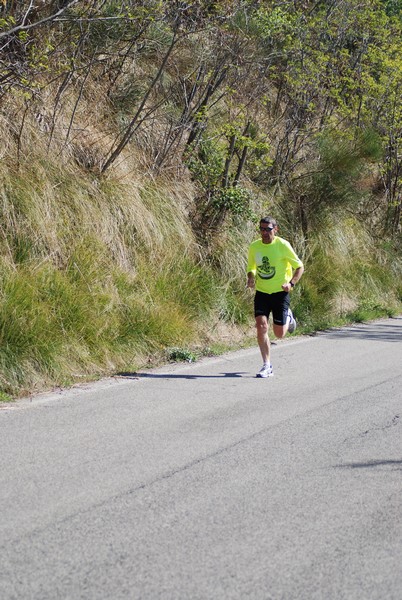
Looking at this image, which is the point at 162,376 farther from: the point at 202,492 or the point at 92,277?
the point at 202,492

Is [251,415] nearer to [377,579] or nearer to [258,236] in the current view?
[377,579]

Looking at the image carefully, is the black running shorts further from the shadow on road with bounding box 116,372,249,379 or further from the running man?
the shadow on road with bounding box 116,372,249,379

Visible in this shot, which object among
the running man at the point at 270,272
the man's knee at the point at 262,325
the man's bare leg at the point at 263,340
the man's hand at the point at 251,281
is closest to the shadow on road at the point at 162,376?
the man's bare leg at the point at 263,340

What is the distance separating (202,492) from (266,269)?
18.2 feet

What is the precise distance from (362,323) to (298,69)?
20.0ft

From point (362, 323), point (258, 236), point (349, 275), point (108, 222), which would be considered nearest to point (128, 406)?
point (108, 222)

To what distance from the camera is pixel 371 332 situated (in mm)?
15891

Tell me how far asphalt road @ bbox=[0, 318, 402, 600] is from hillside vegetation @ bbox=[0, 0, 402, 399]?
1689 millimetres

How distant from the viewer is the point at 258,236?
16.6 meters

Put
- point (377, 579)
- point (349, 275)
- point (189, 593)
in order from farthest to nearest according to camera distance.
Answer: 1. point (349, 275)
2. point (377, 579)
3. point (189, 593)

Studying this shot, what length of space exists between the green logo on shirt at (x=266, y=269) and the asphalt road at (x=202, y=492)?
1.65m

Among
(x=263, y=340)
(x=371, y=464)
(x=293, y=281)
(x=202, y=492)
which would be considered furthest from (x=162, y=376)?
(x=202, y=492)

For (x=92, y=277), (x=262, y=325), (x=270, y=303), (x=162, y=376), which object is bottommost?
(x=162, y=376)

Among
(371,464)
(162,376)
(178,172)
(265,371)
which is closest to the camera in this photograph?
(371,464)
